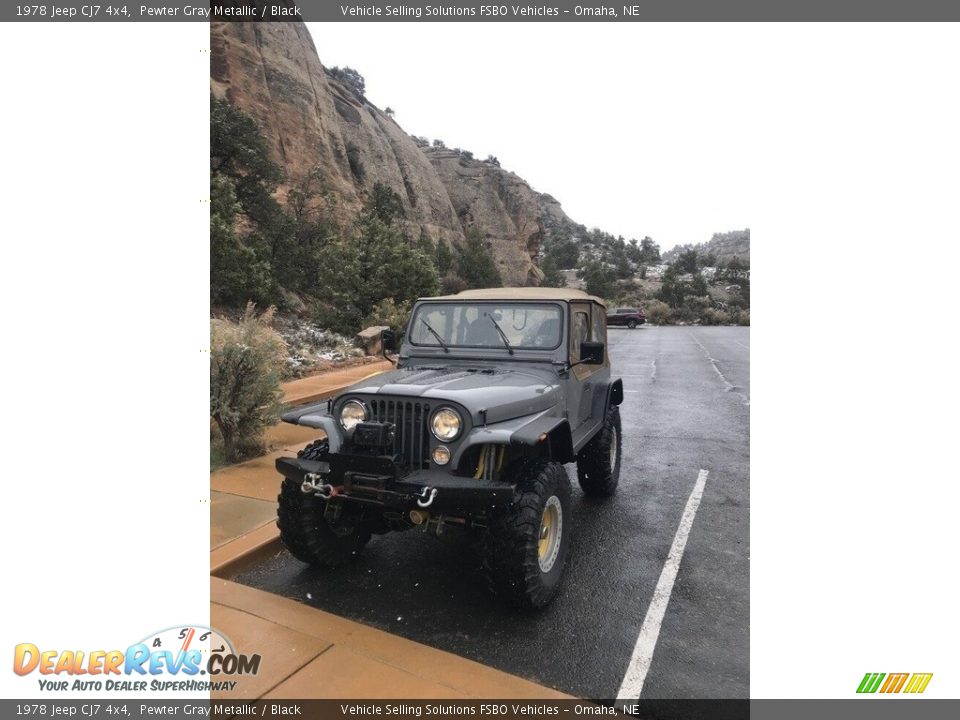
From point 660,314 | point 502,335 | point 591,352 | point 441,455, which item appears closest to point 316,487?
point 441,455

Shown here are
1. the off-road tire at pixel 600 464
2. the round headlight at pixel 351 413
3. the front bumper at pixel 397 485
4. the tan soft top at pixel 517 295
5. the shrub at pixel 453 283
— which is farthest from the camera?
the shrub at pixel 453 283

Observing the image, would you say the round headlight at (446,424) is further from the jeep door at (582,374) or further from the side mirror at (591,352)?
the side mirror at (591,352)

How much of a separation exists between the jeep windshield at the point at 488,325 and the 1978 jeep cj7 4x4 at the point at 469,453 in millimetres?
11

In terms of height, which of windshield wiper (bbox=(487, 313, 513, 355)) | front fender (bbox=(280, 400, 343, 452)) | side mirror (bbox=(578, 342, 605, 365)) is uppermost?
windshield wiper (bbox=(487, 313, 513, 355))

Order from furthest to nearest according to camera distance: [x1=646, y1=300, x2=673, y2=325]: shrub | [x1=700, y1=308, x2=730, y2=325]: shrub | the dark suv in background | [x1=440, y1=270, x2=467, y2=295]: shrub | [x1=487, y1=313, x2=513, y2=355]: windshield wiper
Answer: [x1=646, y1=300, x2=673, y2=325]: shrub < [x1=700, y1=308, x2=730, y2=325]: shrub < the dark suv in background < [x1=440, y1=270, x2=467, y2=295]: shrub < [x1=487, y1=313, x2=513, y2=355]: windshield wiper

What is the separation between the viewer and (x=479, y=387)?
335cm

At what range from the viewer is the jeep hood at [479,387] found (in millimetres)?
3105

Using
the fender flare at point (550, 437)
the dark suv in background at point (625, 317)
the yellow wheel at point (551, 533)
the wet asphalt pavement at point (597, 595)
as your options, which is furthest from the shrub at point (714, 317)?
the yellow wheel at point (551, 533)

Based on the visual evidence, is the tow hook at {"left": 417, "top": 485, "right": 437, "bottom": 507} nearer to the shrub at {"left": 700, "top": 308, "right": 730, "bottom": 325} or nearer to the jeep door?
the jeep door

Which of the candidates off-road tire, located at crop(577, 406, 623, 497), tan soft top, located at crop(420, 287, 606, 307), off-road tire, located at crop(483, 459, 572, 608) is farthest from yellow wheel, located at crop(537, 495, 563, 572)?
tan soft top, located at crop(420, 287, 606, 307)

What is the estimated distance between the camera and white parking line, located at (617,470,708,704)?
2568 millimetres

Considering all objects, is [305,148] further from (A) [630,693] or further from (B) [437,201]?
(A) [630,693]

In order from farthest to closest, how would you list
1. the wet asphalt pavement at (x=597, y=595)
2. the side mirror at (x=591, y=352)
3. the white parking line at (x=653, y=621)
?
the side mirror at (x=591, y=352), the wet asphalt pavement at (x=597, y=595), the white parking line at (x=653, y=621)

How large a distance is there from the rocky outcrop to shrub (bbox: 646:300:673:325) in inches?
352
